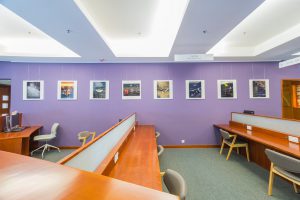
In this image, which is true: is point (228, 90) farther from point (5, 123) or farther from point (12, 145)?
point (5, 123)

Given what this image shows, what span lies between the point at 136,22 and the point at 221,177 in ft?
11.2

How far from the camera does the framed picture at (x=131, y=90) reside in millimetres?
4566

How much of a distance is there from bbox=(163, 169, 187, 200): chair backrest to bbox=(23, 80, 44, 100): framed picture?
4652mm

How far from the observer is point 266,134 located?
123 inches

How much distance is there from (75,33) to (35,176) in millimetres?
2608

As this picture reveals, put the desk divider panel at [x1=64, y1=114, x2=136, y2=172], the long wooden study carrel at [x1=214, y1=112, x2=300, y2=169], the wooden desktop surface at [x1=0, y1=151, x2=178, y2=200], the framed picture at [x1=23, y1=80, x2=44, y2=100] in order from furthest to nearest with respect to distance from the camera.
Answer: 1. the framed picture at [x1=23, y1=80, x2=44, y2=100]
2. the long wooden study carrel at [x1=214, y1=112, x2=300, y2=169]
3. the desk divider panel at [x1=64, y1=114, x2=136, y2=172]
4. the wooden desktop surface at [x1=0, y1=151, x2=178, y2=200]

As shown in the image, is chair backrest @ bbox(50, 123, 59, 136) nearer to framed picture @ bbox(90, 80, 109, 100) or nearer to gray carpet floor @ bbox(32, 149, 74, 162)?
gray carpet floor @ bbox(32, 149, 74, 162)

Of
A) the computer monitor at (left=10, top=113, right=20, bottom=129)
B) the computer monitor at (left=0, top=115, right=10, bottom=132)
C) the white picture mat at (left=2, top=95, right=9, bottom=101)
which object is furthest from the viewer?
the white picture mat at (left=2, top=95, right=9, bottom=101)

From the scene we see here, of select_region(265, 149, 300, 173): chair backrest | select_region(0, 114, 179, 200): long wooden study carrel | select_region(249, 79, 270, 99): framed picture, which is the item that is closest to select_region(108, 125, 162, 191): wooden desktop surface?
select_region(0, 114, 179, 200): long wooden study carrel

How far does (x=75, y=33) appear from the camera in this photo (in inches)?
104

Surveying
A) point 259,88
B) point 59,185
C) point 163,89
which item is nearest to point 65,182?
point 59,185

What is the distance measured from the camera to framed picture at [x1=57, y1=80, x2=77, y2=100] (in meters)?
4.47

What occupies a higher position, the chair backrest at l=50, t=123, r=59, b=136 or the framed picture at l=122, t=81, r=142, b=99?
the framed picture at l=122, t=81, r=142, b=99

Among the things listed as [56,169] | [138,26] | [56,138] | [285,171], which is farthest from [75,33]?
[285,171]
